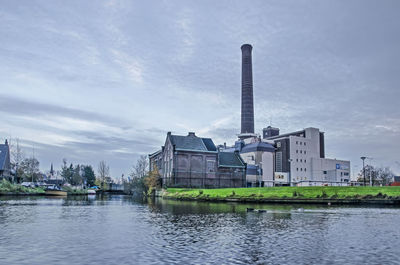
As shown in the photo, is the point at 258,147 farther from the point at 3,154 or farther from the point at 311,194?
the point at 3,154

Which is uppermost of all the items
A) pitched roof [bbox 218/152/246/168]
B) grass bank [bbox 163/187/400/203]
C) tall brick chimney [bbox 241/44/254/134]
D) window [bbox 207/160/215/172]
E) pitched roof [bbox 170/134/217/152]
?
tall brick chimney [bbox 241/44/254/134]

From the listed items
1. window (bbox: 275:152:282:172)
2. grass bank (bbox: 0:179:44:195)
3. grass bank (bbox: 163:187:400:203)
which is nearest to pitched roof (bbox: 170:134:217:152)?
grass bank (bbox: 163:187:400:203)

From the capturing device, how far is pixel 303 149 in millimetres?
139625

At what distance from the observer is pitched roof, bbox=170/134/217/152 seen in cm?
9162

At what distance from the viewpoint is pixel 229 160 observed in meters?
99.1

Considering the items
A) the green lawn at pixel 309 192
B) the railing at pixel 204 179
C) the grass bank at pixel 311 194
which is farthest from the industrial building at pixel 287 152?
the grass bank at pixel 311 194

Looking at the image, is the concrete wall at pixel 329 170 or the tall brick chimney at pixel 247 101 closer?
the concrete wall at pixel 329 170

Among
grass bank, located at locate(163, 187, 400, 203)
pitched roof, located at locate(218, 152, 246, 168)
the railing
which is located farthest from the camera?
pitched roof, located at locate(218, 152, 246, 168)

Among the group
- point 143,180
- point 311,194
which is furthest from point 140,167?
point 311,194

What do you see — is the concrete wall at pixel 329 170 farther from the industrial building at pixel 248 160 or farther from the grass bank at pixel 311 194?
the grass bank at pixel 311 194

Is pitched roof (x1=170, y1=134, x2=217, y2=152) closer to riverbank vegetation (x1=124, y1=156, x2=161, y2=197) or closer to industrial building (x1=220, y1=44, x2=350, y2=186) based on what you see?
riverbank vegetation (x1=124, y1=156, x2=161, y2=197)

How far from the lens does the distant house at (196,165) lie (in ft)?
293

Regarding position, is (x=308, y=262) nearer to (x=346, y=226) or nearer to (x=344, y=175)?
(x=346, y=226)

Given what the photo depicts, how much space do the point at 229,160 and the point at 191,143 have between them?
12885 millimetres
